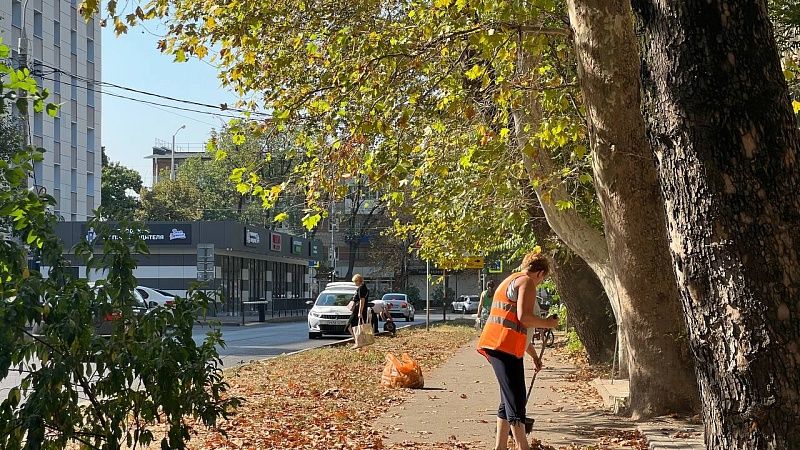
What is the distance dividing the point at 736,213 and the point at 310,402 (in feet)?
31.2

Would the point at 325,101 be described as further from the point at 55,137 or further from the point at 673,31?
the point at 55,137

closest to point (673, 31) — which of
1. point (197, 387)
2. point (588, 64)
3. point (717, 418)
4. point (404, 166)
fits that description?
point (717, 418)

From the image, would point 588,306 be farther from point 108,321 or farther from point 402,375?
point 108,321

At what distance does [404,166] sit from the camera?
38.7 feet

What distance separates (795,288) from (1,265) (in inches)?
152

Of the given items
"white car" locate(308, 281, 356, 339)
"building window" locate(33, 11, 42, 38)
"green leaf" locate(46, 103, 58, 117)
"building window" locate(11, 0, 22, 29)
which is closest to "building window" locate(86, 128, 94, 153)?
"building window" locate(33, 11, 42, 38)

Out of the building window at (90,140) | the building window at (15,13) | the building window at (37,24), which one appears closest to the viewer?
the building window at (15,13)

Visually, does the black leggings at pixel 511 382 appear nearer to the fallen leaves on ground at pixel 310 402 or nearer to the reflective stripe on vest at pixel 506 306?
the reflective stripe on vest at pixel 506 306

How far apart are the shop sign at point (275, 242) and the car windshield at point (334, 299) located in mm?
32937

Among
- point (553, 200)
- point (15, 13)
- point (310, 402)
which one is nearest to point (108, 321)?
point (310, 402)

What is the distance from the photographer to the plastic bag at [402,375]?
15.3m

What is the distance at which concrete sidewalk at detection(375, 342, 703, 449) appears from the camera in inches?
395

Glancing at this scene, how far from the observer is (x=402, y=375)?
15.3 m

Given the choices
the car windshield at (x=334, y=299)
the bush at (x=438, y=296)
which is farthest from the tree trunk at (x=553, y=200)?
the bush at (x=438, y=296)
